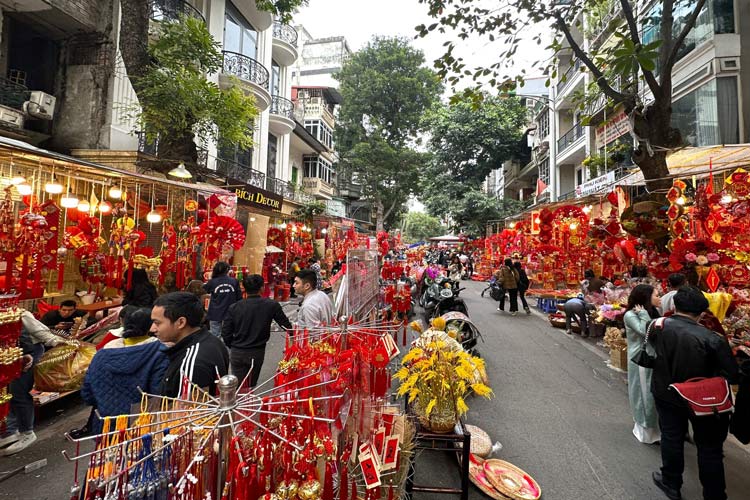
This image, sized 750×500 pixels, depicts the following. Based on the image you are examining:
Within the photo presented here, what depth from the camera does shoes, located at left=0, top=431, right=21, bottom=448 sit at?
3592 millimetres

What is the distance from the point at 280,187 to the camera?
16.8 meters

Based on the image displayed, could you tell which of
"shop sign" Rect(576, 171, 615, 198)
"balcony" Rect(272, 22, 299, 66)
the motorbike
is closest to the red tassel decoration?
the motorbike

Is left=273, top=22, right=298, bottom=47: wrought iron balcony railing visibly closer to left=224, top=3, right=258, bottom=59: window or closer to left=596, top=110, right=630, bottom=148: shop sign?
left=224, top=3, right=258, bottom=59: window

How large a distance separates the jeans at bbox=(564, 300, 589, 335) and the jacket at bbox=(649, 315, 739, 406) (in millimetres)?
5834

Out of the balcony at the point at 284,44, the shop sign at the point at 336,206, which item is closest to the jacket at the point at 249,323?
the balcony at the point at 284,44

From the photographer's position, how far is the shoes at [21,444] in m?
3.57

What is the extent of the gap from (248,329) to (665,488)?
4.19m

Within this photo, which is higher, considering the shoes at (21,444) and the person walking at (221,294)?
the person walking at (221,294)

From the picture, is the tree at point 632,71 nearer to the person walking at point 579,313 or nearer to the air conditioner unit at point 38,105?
the person walking at point 579,313

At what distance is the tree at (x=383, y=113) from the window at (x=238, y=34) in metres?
12.1

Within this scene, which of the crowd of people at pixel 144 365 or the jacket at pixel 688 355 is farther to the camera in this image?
the jacket at pixel 688 355

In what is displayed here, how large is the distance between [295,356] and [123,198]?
468 cm

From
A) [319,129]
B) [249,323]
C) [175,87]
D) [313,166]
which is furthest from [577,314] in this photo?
[319,129]

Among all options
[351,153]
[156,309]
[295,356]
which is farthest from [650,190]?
[351,153]
